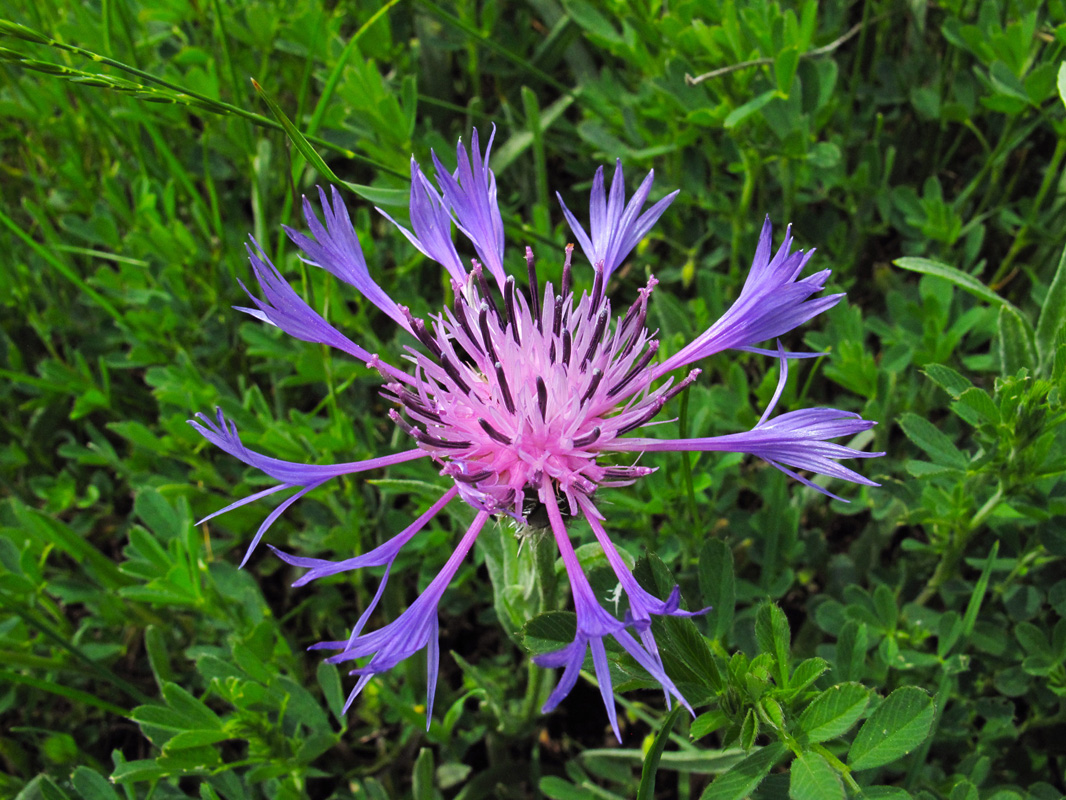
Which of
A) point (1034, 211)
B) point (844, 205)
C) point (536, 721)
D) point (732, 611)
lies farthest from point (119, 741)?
point (1034, 211)

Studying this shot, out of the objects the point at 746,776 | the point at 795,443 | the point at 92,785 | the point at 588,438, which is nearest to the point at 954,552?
the point at 795,443

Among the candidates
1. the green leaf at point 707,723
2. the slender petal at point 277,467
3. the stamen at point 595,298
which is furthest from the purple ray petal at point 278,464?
the green leaf at point 707,723

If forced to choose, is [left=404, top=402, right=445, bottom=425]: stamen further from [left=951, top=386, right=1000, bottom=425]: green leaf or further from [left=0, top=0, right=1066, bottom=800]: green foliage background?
[left=951, top=386, right=1000, bottom=425]: green leaf

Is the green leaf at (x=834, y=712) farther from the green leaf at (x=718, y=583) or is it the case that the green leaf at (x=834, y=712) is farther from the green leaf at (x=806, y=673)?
the green leaf at (x=718, y=583)

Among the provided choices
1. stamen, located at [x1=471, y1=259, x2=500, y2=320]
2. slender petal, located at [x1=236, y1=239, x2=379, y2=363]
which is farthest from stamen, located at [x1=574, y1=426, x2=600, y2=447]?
slender petal, located at [x1=236, y1=239, x2=379, y2=363]

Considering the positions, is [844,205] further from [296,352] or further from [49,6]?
[49,6]

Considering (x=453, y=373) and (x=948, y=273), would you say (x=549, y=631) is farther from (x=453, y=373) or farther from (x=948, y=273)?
(x=948, y=273)
